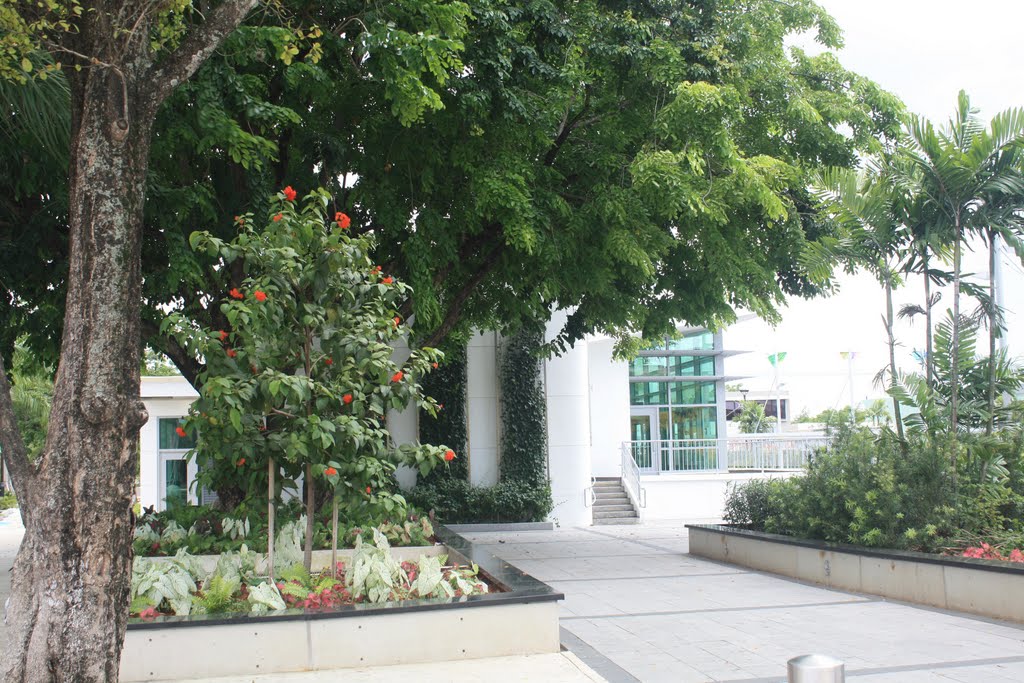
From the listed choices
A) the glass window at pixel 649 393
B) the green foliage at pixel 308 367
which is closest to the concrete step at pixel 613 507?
the glass window at pixel 649 393

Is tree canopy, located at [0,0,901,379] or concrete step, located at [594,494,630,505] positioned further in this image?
concrete step, located at [594,494,630,505]

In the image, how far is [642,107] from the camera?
11.9 metres

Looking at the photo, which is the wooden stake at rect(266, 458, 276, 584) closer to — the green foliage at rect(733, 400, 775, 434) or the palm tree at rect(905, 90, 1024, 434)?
the palm tree at rect(905, 90, 1024, 434)

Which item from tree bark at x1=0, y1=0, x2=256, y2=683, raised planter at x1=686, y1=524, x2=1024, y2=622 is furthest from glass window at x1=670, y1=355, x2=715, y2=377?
tree bark at x1=0, y1=0, x2=256, y2=683

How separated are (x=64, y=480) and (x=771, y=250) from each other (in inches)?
453

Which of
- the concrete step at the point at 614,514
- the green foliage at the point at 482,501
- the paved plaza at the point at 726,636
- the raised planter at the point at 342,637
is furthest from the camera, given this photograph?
the concrete step at the point at 614,514

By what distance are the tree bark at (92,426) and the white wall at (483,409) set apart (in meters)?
16.4

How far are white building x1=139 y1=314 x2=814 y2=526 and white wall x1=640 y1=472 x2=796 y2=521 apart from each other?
27 millimetres

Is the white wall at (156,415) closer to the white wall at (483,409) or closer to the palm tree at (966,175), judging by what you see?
the white wall at (483,409)

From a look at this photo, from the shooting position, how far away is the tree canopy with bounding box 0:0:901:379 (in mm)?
10148

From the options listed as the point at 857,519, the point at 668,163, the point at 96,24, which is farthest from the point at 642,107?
the point at 96,24

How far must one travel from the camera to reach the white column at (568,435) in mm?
21281

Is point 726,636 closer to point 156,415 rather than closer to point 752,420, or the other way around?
point 156,415

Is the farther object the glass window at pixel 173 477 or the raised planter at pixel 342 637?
the glass window at pixel 173 477
